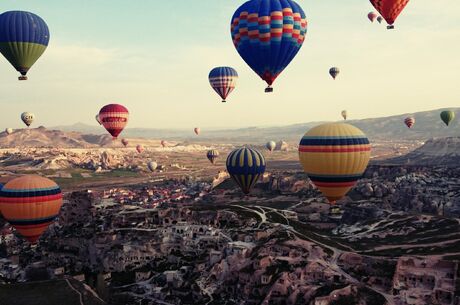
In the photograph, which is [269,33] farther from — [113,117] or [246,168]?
[113,117]

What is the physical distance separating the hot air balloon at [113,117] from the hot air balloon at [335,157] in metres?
62.8

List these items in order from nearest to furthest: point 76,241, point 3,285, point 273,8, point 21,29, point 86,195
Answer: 1. point 273,8
2. point 21,29
3. point 3,285
4. point 76,241
5. point 86,195

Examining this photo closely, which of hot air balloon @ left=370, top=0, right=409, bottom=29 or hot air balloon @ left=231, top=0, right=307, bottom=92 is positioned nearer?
hot air balloon @ left=370, top=0, right=409, bottom=29

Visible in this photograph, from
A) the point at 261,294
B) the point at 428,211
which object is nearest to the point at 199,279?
→ the point at 261,294

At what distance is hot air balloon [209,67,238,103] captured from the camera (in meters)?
98.3

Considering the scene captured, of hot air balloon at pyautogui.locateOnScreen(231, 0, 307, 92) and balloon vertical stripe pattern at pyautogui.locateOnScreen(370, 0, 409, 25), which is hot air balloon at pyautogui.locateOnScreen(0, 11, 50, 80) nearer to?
hot air balloon at pyautogui.locateOnScreen(231, 0, 307, 92)

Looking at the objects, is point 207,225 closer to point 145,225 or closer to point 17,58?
point 145,225

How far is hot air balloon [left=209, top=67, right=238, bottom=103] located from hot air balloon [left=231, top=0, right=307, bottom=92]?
3497 cm

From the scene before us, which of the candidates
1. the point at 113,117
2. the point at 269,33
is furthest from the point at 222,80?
the point at 269,33

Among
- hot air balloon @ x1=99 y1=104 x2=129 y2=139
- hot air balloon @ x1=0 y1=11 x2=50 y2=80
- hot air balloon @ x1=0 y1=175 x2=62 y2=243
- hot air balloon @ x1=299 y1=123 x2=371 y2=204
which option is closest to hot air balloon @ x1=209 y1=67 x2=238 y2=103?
hot air balloon @ x1=99 y1=104 x2=129 y2=139

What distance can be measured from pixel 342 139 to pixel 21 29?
4778 centimetres

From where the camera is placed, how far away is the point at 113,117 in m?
108

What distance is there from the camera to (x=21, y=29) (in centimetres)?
6869

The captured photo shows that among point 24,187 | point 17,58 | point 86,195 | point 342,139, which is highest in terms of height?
point 17,58
